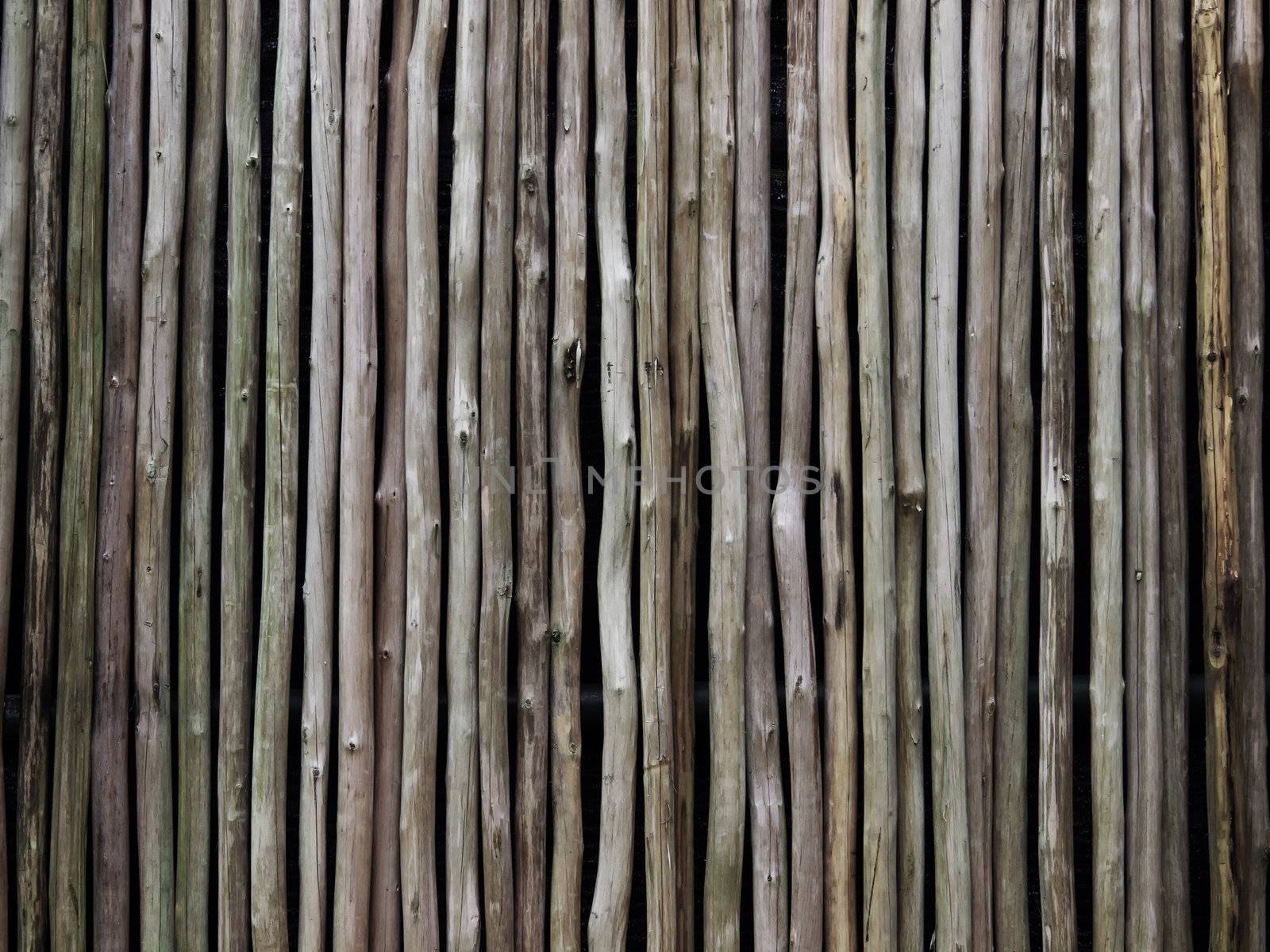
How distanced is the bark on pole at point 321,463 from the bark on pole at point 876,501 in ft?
3.31

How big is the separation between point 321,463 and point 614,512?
1.86 feet

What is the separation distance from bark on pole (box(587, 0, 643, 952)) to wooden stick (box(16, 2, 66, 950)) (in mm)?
1053

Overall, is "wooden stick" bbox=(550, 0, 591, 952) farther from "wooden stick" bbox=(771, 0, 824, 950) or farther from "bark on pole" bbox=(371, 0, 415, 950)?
"wooden stick" bbox=(771, 0, 824, 950)

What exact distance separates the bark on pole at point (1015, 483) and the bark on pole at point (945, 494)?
83 millimetres

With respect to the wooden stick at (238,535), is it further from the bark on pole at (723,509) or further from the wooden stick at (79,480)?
the bark on pole at (723,509)

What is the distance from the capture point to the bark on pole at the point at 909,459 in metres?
1.86

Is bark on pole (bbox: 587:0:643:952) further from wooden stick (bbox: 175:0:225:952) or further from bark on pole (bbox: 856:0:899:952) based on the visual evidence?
wooden stick (bbox: 175:0:225:952)

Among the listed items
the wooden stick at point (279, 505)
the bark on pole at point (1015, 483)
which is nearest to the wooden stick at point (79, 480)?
the wooden stick at point (279, 505)

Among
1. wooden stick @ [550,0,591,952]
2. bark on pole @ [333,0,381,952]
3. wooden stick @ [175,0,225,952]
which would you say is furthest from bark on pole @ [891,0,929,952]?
wooden stick @ [175,0,225,952]

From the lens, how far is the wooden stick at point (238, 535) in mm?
1856

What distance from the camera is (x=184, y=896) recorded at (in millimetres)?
1861

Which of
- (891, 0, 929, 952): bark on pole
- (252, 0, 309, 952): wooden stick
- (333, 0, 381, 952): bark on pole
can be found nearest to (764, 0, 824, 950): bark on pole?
(891, 0, 929, 952): bark on pole

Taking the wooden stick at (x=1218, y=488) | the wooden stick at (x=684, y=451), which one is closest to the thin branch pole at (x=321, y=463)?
the wooden stick at (x=684, y=451)

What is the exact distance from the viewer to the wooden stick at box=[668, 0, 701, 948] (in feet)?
→ 6.14
